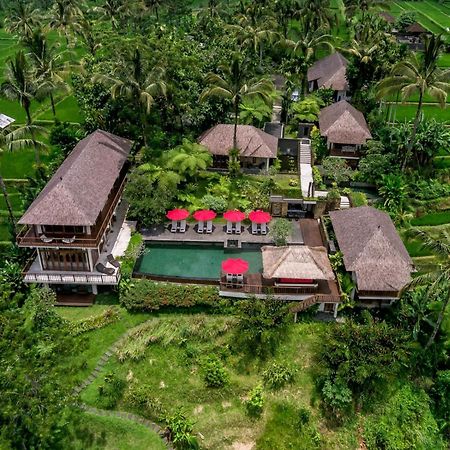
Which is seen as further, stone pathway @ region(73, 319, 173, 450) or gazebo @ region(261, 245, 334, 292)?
gazebo @ region(261, 245, 334, 292)

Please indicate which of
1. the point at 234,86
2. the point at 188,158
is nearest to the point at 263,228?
the point at 188,158

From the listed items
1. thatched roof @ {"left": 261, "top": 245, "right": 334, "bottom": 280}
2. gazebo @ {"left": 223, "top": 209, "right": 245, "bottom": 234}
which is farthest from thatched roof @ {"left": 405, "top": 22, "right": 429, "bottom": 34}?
thatched roof @ {"left": 261, "top": 245, "right": 334, "bottom": 280}

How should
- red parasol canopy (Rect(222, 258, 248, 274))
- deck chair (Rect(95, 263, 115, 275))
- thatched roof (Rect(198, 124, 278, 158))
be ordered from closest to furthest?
red parasol canopy (Rect(222, 258, 248, 274))
deck chair (Rect(95, 263, 115, 275))
thatched roof (Rect(198, 124, 278, 158))

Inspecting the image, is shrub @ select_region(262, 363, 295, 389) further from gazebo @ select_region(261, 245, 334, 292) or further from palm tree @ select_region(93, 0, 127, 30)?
palm tree @ select_region(93, 0, 127, 30)

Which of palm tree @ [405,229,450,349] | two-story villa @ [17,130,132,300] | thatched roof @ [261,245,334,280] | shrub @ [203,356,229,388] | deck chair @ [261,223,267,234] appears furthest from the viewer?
deck chair @ [261,223,267,234]

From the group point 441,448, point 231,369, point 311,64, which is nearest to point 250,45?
point 311,64

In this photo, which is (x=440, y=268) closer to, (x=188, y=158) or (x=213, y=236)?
(x=213, y=236)

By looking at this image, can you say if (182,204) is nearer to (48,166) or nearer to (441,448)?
(48,166)
